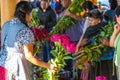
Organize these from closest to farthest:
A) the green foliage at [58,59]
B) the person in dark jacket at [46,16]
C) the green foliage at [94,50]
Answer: the green foliage at [58,59]
the green foliage at [94,50]
the person in dark jacket at [46,16]

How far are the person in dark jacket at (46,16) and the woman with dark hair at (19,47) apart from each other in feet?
6.09

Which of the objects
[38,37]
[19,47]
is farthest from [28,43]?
[38,37]

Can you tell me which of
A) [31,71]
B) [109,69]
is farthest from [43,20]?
[31,71]

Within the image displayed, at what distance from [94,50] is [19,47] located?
2.88ft

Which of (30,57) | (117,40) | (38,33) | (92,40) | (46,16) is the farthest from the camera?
(46,16)

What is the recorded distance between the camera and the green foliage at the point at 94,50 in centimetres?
341

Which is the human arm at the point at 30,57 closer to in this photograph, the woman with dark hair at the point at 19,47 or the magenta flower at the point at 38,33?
the woman with dark hair at the point at 19,47

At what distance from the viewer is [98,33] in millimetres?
3750

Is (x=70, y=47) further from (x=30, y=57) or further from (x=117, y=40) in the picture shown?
(x=117, y=40)

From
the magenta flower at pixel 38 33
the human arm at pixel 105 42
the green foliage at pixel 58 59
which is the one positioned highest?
the magenta flower at pixel 38 33

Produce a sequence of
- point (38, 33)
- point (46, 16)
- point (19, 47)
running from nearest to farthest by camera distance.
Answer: point (19, 47) < point (38, 33) < point (46, 16)

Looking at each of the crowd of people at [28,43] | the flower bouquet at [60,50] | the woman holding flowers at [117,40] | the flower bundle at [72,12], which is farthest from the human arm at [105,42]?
the flower bundle at [72,12]

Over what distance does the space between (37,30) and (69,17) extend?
3.75ft

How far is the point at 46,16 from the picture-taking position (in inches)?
205
